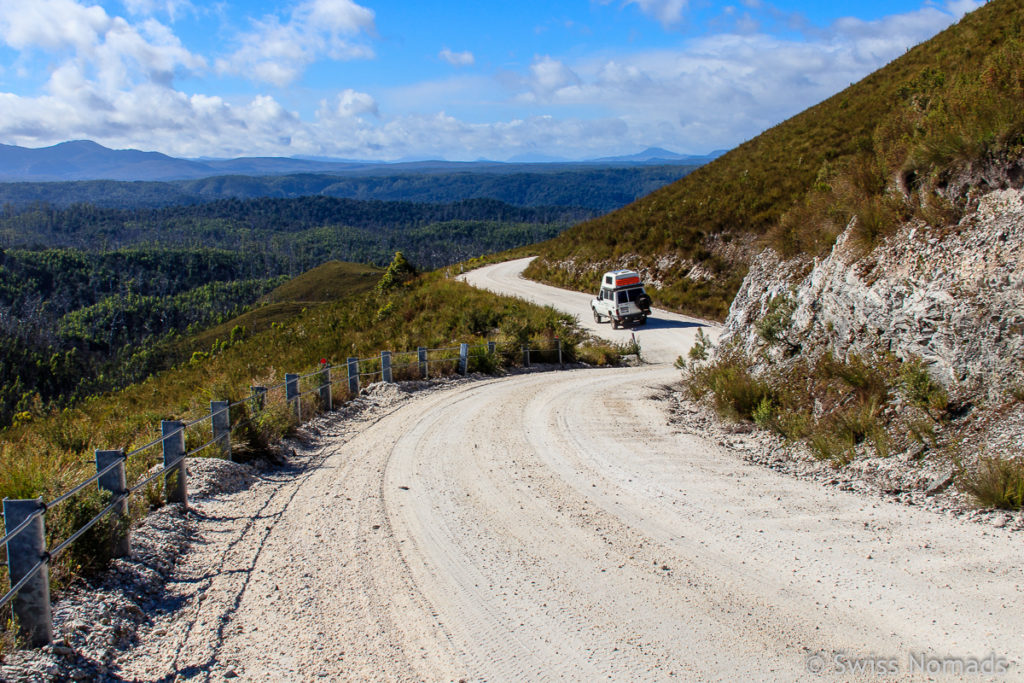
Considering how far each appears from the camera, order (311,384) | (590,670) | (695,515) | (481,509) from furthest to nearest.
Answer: (311,384), (481,509), (695,515), (590,670)

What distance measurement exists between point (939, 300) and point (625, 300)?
22.4 m

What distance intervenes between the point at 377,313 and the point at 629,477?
26.6 m

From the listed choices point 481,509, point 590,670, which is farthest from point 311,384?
point 590,670

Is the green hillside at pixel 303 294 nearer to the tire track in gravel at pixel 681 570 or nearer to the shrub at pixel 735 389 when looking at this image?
the shrub at pixel 735 389

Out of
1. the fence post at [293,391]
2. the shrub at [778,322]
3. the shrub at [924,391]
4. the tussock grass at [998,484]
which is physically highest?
the shrub at [778,322]

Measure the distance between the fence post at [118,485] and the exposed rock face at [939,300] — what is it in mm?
8463

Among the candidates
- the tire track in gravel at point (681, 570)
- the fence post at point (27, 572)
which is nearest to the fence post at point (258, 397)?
the tire track in gravel at point (681, 570)

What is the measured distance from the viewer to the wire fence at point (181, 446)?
164 inches

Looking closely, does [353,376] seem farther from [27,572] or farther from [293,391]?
[27,572]

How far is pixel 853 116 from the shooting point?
38.9 m

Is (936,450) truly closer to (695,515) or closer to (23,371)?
(695,515)

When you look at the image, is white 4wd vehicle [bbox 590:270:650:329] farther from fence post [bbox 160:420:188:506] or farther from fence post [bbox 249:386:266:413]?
fence post [bbox 160:420:188:506]

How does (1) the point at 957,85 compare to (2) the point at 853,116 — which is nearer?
(1) the point at 957,85

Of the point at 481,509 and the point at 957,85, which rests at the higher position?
the point at 957,85
